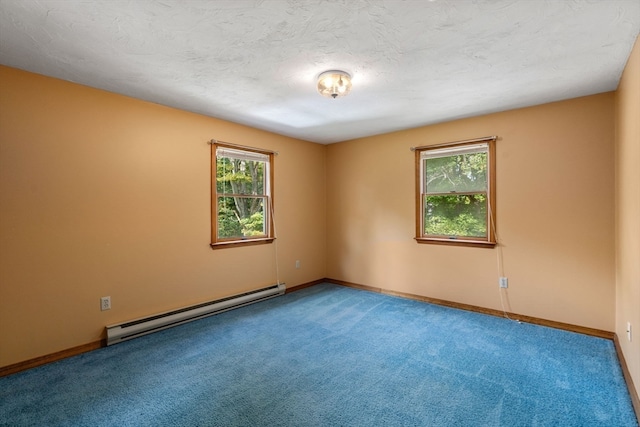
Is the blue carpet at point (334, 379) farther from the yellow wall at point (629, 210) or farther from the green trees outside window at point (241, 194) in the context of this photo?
the green trees outside window at point (241, 194)

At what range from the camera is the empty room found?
1924 millimetres

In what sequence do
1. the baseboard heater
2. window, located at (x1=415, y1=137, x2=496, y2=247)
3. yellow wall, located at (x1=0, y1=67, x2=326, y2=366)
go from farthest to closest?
window, located at (x1=415, y1=137, x2=496, y2=247) → the baseboard heater → yellow wall, located at (x1=0, y1=67, x2=326, y2=366)

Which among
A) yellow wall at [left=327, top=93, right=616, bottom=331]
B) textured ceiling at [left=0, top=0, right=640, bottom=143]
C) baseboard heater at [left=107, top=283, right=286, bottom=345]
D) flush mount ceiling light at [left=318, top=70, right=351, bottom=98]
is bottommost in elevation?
baseboard heater at [left=107, top=283, right=286, bottom=345]

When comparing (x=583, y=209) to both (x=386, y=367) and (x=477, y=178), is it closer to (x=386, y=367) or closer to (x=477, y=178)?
(x=477, y=178)

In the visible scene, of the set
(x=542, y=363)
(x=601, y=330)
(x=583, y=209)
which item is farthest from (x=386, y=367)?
(x=583, y=209)

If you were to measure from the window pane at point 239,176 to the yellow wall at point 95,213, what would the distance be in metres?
0.22

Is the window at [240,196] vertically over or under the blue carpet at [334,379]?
over

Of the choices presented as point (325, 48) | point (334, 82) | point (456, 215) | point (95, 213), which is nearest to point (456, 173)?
point (456, 215)

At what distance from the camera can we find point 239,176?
164 inches

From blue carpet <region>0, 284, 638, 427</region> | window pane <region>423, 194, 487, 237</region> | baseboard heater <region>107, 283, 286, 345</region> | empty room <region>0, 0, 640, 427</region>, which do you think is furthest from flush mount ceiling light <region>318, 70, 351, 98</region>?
baseboard heater <region>107, 283, 286, 345</region>

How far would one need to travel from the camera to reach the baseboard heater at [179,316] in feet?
9.61

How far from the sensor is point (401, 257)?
442cm

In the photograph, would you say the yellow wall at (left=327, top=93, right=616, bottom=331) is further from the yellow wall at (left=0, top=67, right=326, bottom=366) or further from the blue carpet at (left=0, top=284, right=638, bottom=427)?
the yellow wall at (left=0, top=67, right=326, bottom=366)

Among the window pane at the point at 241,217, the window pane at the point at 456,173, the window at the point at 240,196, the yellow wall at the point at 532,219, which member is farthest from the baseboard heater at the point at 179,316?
the window pane at the point at 456,173
